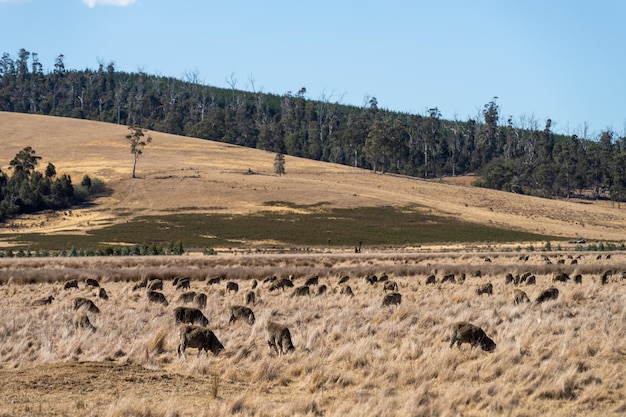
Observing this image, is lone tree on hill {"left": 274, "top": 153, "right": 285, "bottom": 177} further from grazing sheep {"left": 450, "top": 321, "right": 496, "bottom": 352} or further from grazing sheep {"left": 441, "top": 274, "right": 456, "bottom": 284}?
grazing sheep {"left": 450, "top": 321, "right": 496, "bottom": 352}

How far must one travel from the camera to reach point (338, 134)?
18338cm

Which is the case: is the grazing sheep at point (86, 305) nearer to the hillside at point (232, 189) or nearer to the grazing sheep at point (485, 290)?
the grazing sheep at point (485, 290)

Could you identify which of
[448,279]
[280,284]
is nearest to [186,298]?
[280,284]

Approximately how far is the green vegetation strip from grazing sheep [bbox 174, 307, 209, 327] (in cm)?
5503

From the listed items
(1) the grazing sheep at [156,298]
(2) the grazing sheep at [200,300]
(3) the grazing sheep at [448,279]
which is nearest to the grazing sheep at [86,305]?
(1) the grazing sheep at [156,298]

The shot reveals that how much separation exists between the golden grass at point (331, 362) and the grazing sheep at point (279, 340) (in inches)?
7.8

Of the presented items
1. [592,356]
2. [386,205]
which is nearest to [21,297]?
[592,356]

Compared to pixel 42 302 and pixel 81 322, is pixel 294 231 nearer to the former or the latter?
pixel 42 302

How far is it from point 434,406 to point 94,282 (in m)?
22.0

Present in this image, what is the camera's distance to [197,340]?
15.0 metres

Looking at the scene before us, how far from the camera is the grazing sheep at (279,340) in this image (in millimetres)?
15258

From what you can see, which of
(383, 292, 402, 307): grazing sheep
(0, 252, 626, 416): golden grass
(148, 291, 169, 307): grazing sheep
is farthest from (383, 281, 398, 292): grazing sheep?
(148, 291, 169, 307): grazing sheep

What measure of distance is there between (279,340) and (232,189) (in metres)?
92.3

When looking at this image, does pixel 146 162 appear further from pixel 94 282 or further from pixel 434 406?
pixel 434 406
